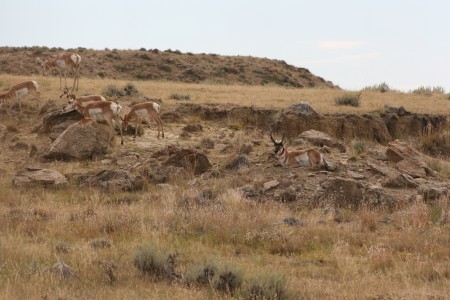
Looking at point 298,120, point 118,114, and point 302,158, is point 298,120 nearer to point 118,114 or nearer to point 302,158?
point 302,158

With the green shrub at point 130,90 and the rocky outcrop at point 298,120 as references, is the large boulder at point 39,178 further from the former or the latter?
the green shrub at point 130,90

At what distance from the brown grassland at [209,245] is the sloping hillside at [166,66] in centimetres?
3191

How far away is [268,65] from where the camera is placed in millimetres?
58250

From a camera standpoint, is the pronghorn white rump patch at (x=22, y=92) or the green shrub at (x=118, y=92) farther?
the green shrub at (x=118, y=92)

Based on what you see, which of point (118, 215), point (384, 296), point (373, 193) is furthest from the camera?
point (373, 193)

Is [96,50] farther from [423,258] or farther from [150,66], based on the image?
[423,258]

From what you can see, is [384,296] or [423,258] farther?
[423,258]

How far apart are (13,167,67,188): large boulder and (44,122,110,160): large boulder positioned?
6.37ft

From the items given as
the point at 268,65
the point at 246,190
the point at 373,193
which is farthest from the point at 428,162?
the point at 268,65

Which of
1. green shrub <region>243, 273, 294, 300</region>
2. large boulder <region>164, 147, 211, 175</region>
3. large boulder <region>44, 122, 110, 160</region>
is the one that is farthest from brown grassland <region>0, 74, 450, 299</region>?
large boulder <region>44, 122, 110, 160</region>

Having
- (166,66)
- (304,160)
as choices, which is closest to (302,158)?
(304,160)

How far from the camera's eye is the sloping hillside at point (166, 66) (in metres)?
45.9

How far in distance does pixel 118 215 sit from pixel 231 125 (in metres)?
10.6

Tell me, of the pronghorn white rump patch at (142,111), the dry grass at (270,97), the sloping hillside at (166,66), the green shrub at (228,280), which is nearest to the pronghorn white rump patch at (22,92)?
the dry grass at (270,97)
